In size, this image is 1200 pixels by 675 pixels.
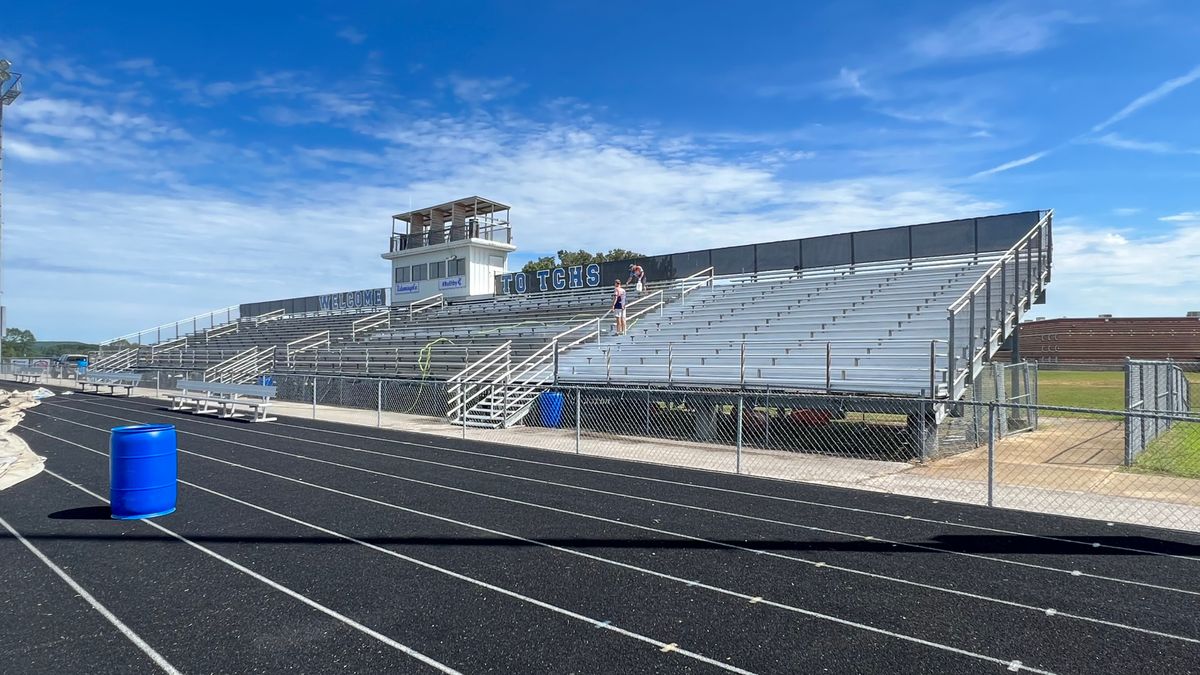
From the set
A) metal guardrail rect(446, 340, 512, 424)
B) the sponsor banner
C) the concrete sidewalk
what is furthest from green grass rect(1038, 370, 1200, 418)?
the sponsor banner

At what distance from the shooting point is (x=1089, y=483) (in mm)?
10727

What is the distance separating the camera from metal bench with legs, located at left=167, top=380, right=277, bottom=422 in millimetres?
20172

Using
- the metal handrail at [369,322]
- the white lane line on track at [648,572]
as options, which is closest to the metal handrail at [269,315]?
the metal handrail at [369,322]

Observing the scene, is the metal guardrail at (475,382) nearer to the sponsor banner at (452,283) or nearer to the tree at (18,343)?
the sponsor banner at (452,283)

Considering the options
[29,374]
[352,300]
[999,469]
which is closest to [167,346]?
[29,374]

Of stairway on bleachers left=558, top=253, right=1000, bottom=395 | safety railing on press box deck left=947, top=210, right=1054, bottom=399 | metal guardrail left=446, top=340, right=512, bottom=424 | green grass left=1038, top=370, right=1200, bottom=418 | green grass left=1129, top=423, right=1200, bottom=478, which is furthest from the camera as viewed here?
green grass left=1038, top=370, right=1200, bottom=418

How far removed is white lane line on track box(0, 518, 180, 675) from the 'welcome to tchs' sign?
25495mm

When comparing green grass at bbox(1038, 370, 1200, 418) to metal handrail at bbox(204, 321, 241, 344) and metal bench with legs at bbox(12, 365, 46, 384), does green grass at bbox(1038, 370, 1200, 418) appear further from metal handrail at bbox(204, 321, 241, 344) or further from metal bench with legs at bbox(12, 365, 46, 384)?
metal bench with legs at bbox(12, 365, 46, 384)

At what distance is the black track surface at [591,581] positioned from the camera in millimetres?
4844

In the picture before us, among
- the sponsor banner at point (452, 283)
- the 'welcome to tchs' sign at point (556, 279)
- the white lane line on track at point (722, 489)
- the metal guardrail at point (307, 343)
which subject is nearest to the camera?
the white lane line on track at point (722, 489)

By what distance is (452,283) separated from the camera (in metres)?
38.3

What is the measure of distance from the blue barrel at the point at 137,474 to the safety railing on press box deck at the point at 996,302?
12727mm

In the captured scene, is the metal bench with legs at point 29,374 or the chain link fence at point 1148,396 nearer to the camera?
the chain link fence at point 1148,396

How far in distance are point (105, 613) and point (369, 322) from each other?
32548 mm
